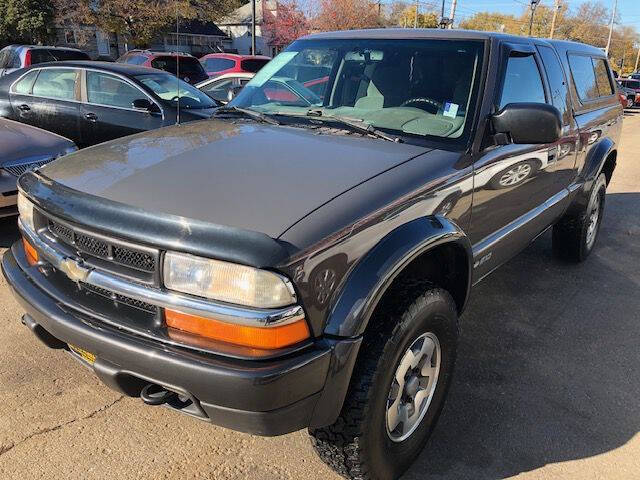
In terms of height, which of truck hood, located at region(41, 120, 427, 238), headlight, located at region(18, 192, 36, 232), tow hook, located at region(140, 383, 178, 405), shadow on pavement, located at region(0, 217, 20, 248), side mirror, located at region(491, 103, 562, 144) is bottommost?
shadow on pavement, located at region(0, 217, 20, 248)

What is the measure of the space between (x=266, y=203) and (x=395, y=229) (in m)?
0.55

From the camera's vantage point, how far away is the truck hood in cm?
203

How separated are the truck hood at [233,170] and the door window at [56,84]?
5.43 metres

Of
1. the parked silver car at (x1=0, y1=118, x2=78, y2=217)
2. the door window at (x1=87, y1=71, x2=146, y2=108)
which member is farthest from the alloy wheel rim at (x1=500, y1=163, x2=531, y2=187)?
the door window at (x1=87, y1=71, x2=146, y2=108)

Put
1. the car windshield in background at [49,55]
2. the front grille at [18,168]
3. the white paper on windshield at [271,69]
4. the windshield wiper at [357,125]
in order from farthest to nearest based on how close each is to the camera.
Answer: the car windshield in background at [49,55]
the front grille at [18,168]
the white paper on windshield at [271,69]
the windshield wiper at [357,125]

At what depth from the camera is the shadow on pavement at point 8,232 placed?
5.03 meters

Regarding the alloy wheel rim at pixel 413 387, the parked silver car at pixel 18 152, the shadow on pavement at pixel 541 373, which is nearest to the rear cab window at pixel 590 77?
the shadow on pavement at pixel 541 373

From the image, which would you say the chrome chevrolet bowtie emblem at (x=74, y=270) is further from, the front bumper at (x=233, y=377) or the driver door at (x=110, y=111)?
the driver door at (x=110, y=111)

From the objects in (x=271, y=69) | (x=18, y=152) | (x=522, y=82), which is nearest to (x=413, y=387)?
(x=522, y=82)

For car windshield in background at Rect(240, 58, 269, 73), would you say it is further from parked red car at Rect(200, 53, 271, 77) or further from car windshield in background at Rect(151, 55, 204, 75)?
car windshield in background at Rect(151, 55, 204, 75)

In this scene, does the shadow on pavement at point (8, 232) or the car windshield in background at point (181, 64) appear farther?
the car windshield in background at point (181, 64)

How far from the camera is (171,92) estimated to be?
25.2 ft

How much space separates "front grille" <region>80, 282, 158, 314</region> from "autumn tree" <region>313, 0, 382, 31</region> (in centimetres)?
3946

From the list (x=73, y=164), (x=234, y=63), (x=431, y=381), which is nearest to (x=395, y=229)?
(x=431, y=381)
